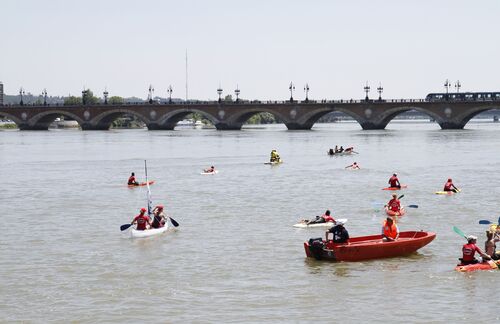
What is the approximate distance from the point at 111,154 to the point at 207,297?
67800mm

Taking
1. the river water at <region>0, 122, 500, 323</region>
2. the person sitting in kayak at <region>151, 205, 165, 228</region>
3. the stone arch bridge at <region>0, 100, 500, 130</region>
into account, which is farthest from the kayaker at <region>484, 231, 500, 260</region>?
the stone arch bridge at <region>0, 100, 500, 130</region>

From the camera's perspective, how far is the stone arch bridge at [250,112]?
143 metres

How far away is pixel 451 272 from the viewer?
26.4 metres

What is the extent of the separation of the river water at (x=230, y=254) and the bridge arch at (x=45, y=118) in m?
110

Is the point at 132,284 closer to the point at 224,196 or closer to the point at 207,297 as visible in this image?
the point at 207,297

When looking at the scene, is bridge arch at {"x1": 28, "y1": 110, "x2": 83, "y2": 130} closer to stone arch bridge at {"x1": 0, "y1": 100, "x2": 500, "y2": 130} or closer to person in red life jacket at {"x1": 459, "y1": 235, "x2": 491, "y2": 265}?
stone arch bridge at {"x1": 0, "y1": 100, "x2": 500, "y2": 130}

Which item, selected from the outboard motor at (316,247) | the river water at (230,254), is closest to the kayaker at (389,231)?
the river water at (230,254)

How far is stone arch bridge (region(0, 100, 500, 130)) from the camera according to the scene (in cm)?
14325

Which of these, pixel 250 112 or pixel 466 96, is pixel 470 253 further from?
pixel 250 112

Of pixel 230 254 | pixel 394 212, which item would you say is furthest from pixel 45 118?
pixel 230 254

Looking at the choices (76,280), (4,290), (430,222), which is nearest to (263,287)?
(76,280)

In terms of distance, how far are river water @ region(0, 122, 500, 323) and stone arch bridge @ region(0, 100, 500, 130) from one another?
8188 centimetres

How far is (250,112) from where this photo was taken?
161500 millimetres

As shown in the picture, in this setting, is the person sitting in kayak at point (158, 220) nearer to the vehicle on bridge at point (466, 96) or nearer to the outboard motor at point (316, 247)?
the outboard motor at point (316, 247)
